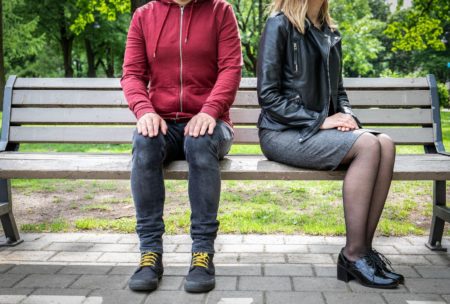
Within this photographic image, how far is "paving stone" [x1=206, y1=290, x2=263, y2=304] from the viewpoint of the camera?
9.11 ft

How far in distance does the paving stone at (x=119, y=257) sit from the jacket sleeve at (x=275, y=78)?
133cm

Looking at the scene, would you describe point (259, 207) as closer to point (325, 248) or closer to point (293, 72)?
point (325, 248)

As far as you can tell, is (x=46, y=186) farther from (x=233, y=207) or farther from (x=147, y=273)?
(x=147, y=273)

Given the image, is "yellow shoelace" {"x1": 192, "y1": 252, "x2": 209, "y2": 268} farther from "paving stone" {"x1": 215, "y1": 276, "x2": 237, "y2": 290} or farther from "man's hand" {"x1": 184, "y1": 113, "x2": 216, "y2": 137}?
"man's hand" {"x1": 184, "y1": 113, "x2": 216, "y2": 137}

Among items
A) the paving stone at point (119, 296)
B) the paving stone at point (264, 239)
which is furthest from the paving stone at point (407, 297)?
the paving stone at point (119, 296)

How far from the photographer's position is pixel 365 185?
9.31 feet

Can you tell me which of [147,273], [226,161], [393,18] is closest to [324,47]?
[226,161]

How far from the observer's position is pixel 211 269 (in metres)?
2.95

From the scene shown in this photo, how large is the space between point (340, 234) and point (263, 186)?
2134 millimetres

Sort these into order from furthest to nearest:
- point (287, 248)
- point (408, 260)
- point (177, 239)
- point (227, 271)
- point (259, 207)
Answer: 1. point (259, 207)
2. point (177, 239)
3. point (287, 248)
4. point (408, 260)
5. point (227, 271)

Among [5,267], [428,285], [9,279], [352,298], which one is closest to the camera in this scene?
[352,298]

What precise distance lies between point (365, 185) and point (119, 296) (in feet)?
4.72

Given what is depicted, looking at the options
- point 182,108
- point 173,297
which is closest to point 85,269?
point 173,297

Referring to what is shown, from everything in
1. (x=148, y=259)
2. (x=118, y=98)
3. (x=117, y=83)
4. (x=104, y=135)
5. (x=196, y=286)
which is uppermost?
(x=117, y=83)
